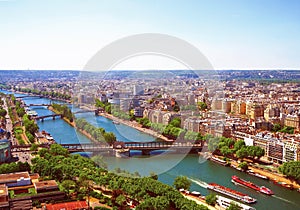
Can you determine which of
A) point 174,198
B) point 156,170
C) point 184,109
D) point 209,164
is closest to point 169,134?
point 184,109

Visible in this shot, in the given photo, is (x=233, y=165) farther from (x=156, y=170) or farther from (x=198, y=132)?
(x=156, y=170)

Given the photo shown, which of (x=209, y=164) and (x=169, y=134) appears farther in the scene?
(x=169, y=134)

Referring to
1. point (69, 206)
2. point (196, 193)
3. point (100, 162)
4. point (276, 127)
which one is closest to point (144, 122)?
point (276, 127)

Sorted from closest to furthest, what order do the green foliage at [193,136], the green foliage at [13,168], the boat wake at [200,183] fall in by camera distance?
the boat wake at [200,183] → the green foliage at [13,168] → the green foliage at [193,136]

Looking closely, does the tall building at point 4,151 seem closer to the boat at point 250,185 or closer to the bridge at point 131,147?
the bridge at point 131,147

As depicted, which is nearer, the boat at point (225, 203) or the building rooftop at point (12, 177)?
the boat at point (225, 203)

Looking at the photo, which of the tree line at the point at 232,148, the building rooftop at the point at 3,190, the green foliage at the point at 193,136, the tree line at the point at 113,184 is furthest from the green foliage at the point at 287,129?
the building rooftop at the point at 3,190

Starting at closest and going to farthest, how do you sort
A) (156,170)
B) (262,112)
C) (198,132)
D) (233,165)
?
(156,170)
(233,165)
(198,132)
(262,112)
